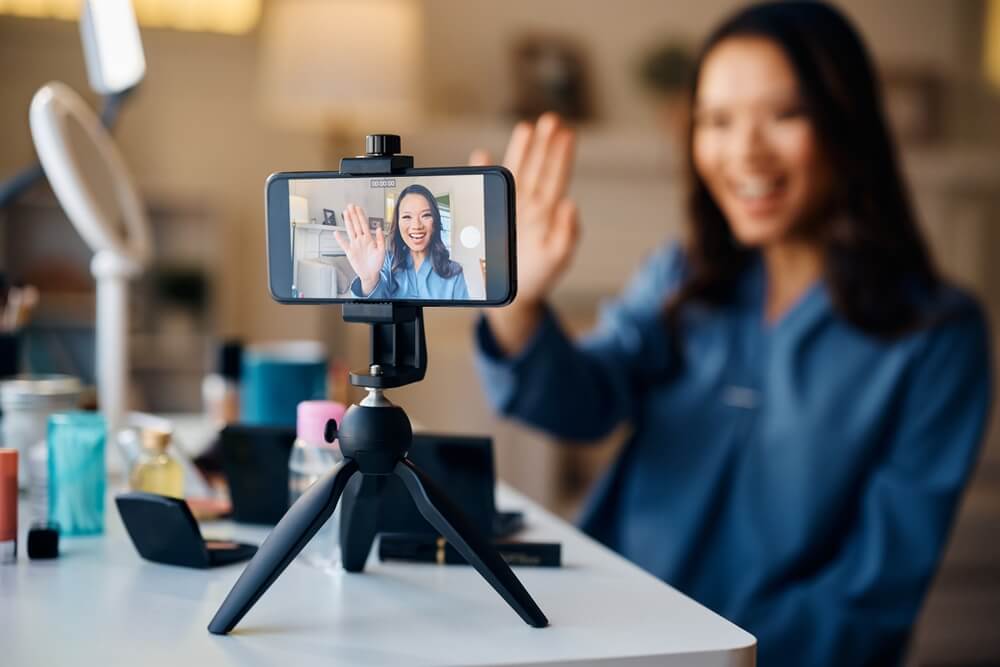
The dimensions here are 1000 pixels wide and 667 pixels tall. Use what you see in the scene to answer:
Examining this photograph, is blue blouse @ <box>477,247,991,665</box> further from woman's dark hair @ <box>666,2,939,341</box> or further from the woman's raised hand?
the woman's raised hand

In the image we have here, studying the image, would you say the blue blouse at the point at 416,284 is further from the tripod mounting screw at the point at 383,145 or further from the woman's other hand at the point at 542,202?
the woman's other hand at the point at 542,202

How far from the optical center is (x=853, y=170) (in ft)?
4.35

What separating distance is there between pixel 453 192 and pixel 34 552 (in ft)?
1.32

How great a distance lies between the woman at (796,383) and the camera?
1.20 m

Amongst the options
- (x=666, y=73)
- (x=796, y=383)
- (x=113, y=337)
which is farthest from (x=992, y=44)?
(x=113, y=337)

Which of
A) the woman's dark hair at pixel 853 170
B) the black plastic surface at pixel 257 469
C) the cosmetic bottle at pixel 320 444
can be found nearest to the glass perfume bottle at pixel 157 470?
the black plastic surface at pixel 257 469

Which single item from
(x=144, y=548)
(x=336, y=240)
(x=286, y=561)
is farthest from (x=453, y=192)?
(x=144, y=548)

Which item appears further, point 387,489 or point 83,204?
point 83,204

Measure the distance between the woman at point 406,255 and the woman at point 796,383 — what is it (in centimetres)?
61

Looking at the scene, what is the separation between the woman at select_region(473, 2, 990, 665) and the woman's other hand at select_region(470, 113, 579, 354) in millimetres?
106

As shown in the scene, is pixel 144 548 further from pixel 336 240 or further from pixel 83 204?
pixel 83 204

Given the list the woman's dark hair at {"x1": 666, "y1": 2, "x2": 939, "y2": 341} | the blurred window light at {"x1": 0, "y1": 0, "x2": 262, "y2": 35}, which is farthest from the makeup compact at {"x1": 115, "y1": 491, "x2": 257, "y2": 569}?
Result: the blurred window light at {"x1": 0, "y1": 0, "x2": 262, "y2": 35}

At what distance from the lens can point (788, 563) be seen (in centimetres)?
125

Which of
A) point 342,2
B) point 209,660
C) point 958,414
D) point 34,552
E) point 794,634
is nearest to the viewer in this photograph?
point 209,660
